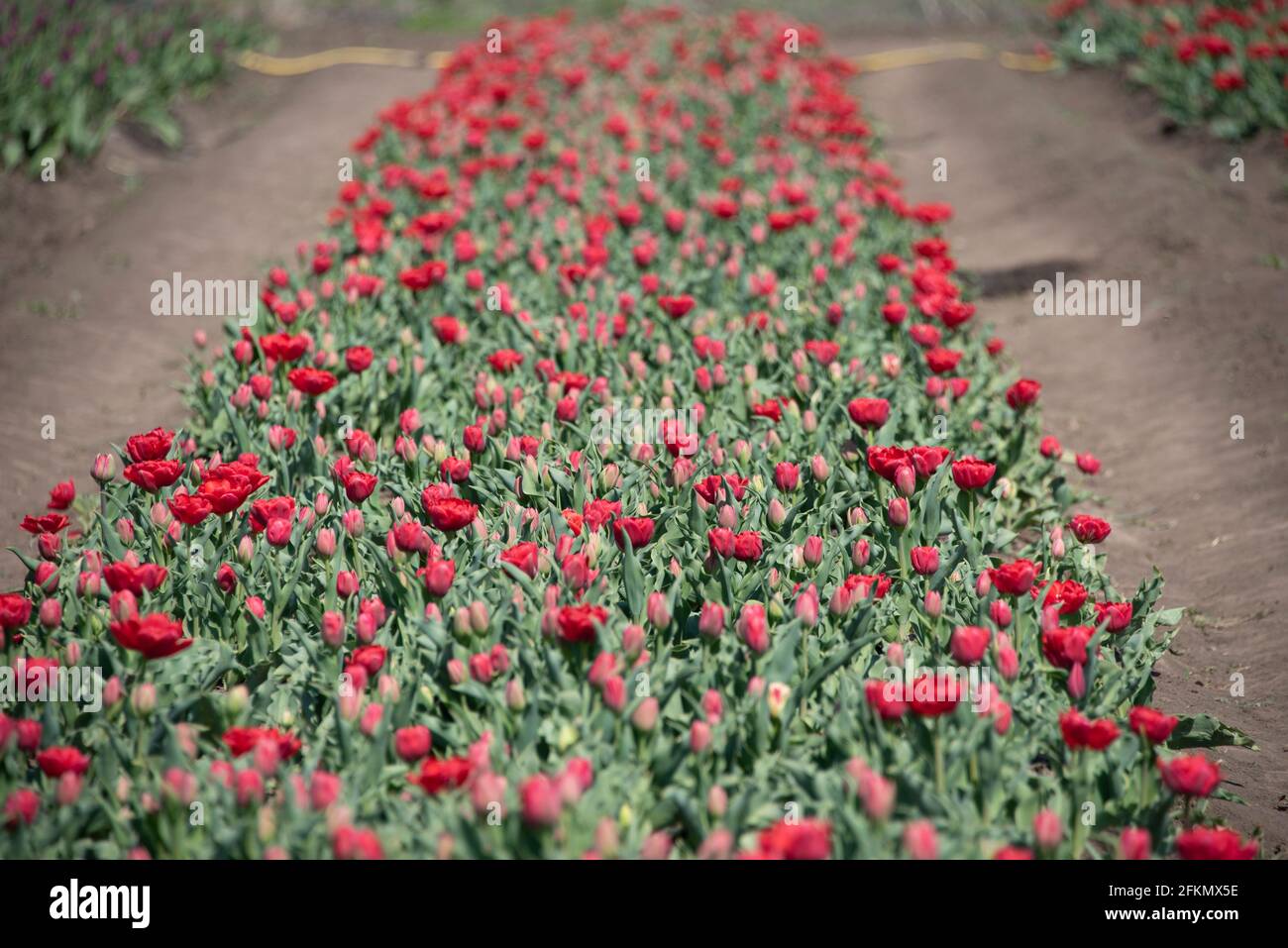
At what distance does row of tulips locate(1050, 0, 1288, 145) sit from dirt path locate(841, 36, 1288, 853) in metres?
0.28

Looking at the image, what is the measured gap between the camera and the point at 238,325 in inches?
206

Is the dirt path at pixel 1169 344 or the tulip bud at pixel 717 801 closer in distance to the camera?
the tulip bud at pixel 717 801

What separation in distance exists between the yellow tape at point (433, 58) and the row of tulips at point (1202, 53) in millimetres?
671

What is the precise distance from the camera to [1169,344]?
21.6ft

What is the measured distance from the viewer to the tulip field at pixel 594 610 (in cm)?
242

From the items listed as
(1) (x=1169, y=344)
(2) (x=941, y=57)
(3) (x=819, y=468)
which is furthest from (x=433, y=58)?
(3) (x=819, y=468)

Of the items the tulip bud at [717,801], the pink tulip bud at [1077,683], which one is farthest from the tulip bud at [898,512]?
the tulip bud at [717,801]

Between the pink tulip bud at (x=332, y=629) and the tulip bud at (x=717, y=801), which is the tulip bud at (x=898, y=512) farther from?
the pink tulip bud at (x=332, y=629)

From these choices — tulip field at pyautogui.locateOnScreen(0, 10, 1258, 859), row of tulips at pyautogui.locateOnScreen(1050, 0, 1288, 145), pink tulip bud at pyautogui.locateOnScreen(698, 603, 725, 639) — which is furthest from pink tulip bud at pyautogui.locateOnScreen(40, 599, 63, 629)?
row of tulips at pyautogui.locateOnScreen(1050, 0, 1288, 145)

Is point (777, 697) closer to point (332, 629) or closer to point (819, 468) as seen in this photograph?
point (332, 629)

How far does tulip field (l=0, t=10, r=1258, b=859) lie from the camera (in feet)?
7.94

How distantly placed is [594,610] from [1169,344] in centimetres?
505

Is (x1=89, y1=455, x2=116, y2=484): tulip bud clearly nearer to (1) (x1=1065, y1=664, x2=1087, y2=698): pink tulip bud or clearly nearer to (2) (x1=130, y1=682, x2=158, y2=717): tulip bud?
(2) (x1=130, y1=682, x2=158, y2=717): tulip bud

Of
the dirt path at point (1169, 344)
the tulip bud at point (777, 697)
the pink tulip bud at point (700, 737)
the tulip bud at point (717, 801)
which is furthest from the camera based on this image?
the dirt path at point (1169, 344)
